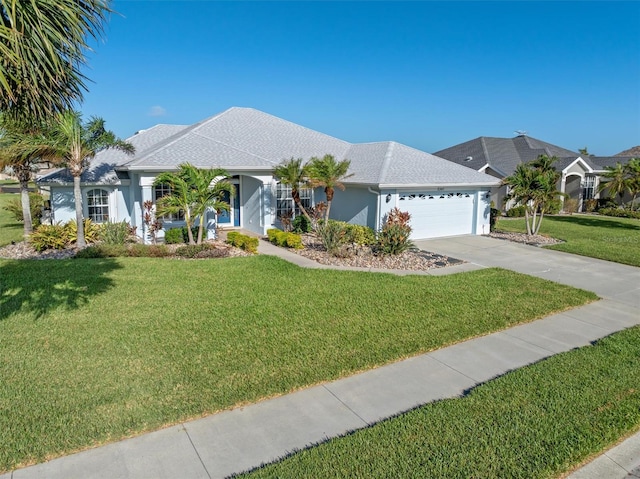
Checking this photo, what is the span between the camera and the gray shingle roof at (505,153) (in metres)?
29.1

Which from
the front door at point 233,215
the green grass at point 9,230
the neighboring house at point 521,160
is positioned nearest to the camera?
the green grass at point 9,230

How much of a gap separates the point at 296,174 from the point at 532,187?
10.2 metres

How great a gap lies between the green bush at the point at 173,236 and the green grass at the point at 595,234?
47.6 feet

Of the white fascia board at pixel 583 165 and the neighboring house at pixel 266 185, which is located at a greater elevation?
the white fascia board at pixel 583 165

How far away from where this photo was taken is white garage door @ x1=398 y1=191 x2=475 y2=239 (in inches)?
719

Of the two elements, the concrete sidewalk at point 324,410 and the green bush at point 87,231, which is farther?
the green bush at point 87,231

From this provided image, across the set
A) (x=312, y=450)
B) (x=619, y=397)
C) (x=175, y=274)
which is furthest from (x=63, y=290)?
(x=619, y=397)

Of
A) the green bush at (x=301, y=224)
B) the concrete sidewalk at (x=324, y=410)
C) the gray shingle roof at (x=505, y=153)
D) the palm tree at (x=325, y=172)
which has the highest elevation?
the gray shingle roof at (x=505, y=153)

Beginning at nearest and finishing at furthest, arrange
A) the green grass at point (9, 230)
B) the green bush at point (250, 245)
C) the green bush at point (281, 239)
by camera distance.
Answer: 1. the green bush at point (250, 245)
2. the green bush at point (281, 239)
3. the green grass at point (9, 230)

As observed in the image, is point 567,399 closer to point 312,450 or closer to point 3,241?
point 312,450

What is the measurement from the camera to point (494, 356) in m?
7.05

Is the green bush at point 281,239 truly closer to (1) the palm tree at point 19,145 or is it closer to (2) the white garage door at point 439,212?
(2) the white garage door at point 439,212

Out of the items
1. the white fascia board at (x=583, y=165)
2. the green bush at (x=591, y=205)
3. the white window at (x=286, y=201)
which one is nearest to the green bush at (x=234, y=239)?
the white window at (x=286, y=201)

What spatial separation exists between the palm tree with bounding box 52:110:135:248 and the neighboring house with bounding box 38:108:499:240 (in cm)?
136
